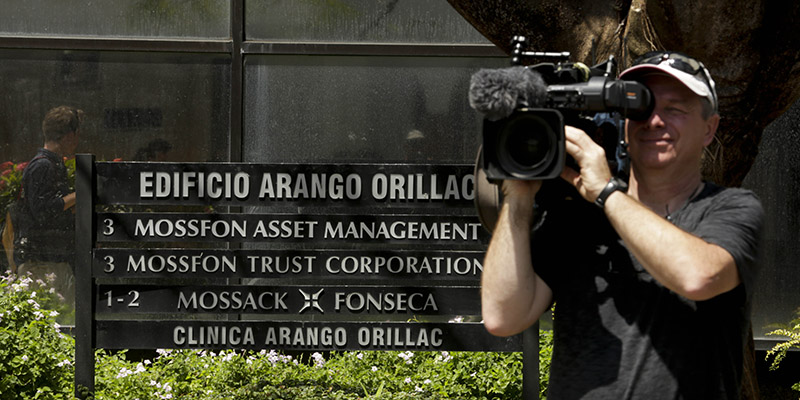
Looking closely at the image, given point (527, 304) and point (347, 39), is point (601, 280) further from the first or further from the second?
point (347, 39)

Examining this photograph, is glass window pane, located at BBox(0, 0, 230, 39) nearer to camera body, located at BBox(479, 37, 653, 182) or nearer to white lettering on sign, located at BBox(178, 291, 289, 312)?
white lettering on sign, located at BBox(178, 291, 289, 312)

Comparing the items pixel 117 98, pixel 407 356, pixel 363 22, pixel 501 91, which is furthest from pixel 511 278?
pixel 117 98

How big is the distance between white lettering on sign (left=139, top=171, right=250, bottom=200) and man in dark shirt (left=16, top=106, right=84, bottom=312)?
1.63 meters

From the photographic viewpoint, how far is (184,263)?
15.3ft

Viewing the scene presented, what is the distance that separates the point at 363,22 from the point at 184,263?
89.8 inches

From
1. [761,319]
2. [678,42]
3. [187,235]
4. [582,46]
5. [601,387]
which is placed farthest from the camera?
[761,319]

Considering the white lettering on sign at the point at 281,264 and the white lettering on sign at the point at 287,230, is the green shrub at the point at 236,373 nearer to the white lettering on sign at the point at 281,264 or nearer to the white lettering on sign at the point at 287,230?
the white lettering on sign at the point at 281,264

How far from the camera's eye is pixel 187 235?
4668 mm

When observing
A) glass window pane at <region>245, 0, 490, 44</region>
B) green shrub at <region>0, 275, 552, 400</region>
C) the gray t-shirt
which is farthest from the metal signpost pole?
the gray t-shirt

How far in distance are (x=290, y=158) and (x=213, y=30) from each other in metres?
0.99

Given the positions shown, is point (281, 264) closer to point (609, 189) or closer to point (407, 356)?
point (407, 356)

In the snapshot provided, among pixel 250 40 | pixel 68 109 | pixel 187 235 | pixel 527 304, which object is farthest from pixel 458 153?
pixel 527 304

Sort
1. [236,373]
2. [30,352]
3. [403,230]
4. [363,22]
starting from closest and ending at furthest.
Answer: [403,230]
[30,352]
[236,373]
[363,22]

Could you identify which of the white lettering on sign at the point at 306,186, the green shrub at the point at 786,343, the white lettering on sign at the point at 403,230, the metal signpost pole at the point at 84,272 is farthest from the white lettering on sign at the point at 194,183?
the green shrub at the point at 786,343
